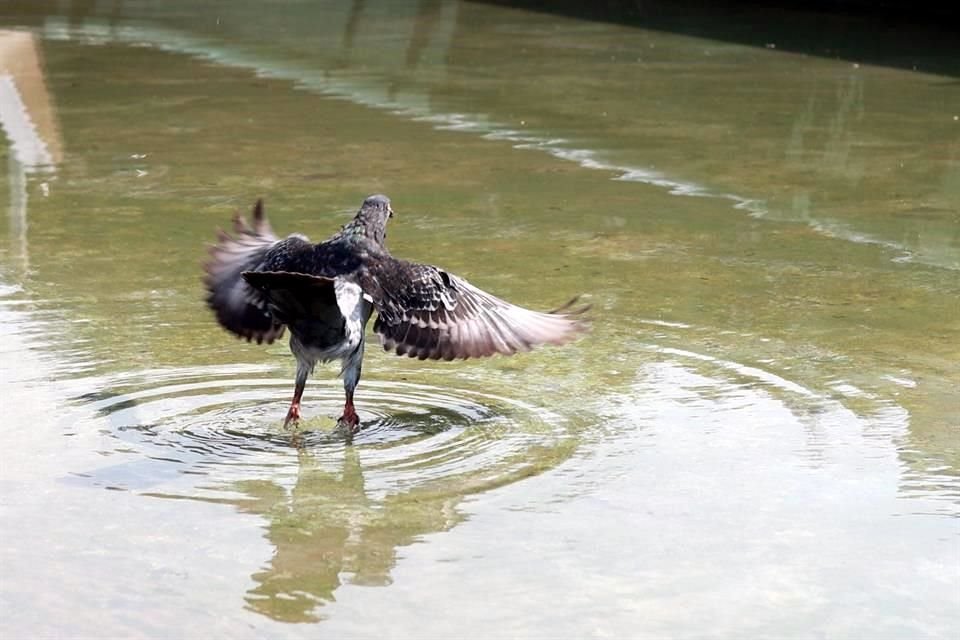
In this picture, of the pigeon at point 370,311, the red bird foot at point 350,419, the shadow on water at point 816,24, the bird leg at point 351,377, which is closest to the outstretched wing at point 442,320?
the pigeon at point 370,311

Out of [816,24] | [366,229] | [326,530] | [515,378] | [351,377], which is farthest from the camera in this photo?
[816,24]

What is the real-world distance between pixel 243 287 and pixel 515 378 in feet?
3.38

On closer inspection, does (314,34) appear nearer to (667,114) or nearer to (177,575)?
(667,114)

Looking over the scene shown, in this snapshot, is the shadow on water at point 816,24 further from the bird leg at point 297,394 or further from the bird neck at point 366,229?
the bird leg at point 297,394

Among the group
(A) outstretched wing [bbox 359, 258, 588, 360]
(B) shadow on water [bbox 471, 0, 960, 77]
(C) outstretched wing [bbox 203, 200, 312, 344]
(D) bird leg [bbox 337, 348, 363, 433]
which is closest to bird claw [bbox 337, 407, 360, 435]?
(D) bird leg [bbox 337, 348, 363, 433]

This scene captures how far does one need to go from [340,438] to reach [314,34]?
10116 mm

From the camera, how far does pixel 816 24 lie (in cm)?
1627

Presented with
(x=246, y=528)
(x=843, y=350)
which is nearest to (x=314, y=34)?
(x=843, y=350)

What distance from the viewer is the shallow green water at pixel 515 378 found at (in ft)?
15.5

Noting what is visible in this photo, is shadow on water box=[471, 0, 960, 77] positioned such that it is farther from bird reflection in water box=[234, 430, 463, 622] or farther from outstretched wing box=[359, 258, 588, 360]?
bird reflection in water box=[234, 430, 463, 622]

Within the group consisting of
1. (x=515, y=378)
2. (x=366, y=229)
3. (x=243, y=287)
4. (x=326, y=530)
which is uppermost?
(x=366, y=229)

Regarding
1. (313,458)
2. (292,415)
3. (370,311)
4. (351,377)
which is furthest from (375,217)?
(313,458)

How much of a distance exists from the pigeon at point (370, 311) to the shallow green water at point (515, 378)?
292 mm

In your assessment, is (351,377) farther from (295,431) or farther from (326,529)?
(326,529)
